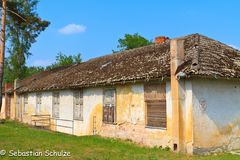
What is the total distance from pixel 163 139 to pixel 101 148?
2.40 m

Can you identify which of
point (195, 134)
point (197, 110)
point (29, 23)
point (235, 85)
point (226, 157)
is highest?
point (29, 23)

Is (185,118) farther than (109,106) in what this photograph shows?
No

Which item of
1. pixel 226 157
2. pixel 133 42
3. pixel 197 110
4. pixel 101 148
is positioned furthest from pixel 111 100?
pixel 133 42

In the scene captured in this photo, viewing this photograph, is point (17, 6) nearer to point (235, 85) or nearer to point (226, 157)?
point (235, 85)

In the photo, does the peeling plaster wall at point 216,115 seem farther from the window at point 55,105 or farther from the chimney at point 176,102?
the window at point 55,105

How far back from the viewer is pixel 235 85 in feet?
44.4

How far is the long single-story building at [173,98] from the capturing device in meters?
12.2

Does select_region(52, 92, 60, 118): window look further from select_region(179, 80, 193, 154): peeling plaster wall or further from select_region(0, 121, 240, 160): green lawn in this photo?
select_region(179, 80, 193, 154): peeling plaster wall

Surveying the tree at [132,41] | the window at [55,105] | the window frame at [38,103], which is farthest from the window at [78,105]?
the tree at [132,41]

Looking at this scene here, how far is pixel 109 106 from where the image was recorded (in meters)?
16.4

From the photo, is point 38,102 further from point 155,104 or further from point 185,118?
point 185,118

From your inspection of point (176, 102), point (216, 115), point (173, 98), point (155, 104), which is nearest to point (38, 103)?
point (155, 104)

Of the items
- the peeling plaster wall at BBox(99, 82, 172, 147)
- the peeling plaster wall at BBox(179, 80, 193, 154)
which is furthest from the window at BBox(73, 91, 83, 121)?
the peeling plaster wall at BBox(179, 80, 193, 154)

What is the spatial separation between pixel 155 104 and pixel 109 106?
11.2 feet
